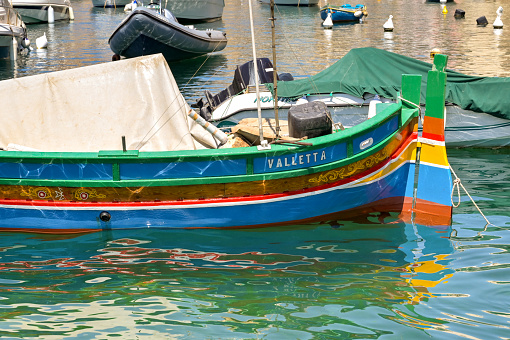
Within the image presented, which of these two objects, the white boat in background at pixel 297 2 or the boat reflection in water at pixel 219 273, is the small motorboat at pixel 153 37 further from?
the white boat in background at pixel 297 2

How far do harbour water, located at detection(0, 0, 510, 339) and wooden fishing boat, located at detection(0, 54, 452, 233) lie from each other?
32cm

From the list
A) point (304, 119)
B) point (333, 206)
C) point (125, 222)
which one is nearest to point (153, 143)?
point (125, 222)

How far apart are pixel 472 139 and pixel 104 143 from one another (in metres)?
8.52

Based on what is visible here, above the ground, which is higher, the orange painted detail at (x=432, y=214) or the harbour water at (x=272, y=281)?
the orange painted detail at (x=432, y=214)

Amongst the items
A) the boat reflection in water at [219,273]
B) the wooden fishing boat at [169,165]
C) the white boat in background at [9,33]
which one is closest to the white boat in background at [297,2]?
the white boat in background at [9,33]

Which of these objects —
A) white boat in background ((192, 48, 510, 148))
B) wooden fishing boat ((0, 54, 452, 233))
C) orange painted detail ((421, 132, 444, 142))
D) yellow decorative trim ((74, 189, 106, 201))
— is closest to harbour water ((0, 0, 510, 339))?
wooden fishing boat ((0, 54, 452, 233))

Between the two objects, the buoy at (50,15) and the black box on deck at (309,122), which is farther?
the buoy at (50,15)

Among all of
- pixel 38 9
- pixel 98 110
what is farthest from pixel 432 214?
pixel 38 9

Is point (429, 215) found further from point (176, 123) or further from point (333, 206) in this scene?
point (176, 123)

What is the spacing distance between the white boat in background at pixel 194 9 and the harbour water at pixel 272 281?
30.5 metres

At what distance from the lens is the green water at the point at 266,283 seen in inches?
243

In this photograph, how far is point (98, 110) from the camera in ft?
28.9

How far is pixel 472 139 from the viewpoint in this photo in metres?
13.3

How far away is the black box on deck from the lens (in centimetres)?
847
